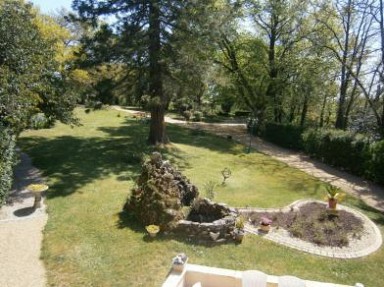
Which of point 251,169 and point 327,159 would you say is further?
point 327,159

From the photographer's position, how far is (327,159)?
73.9ft

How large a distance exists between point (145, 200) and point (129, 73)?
10477 millimetres

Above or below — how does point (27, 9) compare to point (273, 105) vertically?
above

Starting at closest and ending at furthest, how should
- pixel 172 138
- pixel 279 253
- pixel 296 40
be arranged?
pixel 279 253
pixel 172 138
pixel 296 40

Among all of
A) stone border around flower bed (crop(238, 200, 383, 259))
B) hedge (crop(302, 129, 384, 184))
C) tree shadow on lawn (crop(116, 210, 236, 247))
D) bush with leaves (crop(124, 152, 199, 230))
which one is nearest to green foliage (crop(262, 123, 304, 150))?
hedge (crop(302, 129, 384, 184))

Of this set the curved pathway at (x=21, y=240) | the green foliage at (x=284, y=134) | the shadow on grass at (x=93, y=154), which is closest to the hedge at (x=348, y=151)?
the green foliage at (x=284, y=134)

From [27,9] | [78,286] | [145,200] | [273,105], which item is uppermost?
[27,9]

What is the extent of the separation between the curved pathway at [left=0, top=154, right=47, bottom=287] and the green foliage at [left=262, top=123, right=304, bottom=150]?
61.5ft

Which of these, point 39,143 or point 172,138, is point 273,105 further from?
point 39,143

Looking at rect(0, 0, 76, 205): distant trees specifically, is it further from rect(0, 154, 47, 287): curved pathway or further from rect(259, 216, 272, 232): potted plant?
rect(259, 216, 272, 232): potted plant

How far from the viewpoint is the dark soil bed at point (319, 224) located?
36.8ft

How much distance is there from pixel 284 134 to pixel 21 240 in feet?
72.1

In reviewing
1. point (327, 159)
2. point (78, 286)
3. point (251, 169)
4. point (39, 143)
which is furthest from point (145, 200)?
point (327, 159)

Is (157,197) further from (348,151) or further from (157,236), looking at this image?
(348,151)
